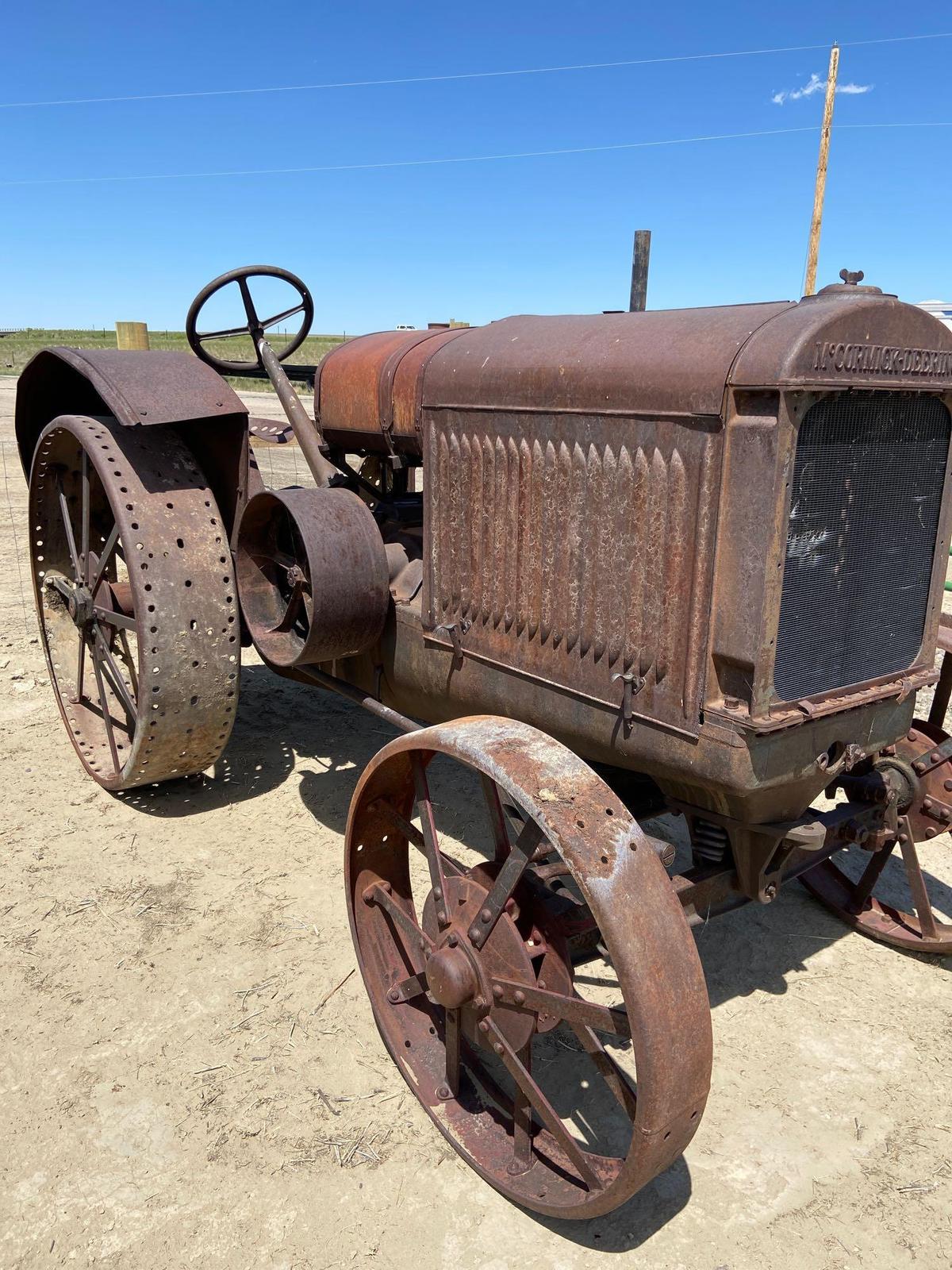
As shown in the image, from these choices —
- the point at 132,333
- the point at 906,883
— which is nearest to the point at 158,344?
the point at 132,333

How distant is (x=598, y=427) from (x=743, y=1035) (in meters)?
1.60

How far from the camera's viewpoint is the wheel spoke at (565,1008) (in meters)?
1.76

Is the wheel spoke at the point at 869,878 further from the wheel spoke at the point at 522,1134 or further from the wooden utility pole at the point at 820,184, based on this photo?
the wooden utility pole at the point at 820,184

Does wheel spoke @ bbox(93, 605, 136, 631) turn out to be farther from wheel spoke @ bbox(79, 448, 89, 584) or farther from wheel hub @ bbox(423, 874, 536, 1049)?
wheel hub @ bbox(423, 874, 536, 1049)

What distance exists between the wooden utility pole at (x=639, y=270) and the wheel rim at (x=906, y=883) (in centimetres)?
175

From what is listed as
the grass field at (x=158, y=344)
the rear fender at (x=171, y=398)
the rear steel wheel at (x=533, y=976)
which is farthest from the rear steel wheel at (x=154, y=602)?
the grass field at (x=158, y=344)

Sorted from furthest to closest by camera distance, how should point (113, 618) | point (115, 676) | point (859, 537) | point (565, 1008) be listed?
point (115, 676), point (113, 618), point (859, 537), point (565, 1008)

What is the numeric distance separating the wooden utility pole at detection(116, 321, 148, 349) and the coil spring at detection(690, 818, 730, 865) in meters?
6.83

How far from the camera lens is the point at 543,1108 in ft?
6.18

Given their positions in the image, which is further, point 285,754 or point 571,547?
point 285,754

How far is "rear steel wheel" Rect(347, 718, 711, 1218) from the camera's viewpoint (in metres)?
1.68

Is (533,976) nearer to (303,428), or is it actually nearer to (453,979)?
(453,979)

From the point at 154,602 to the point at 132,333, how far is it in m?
5.44

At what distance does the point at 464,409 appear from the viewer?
2.58 m
